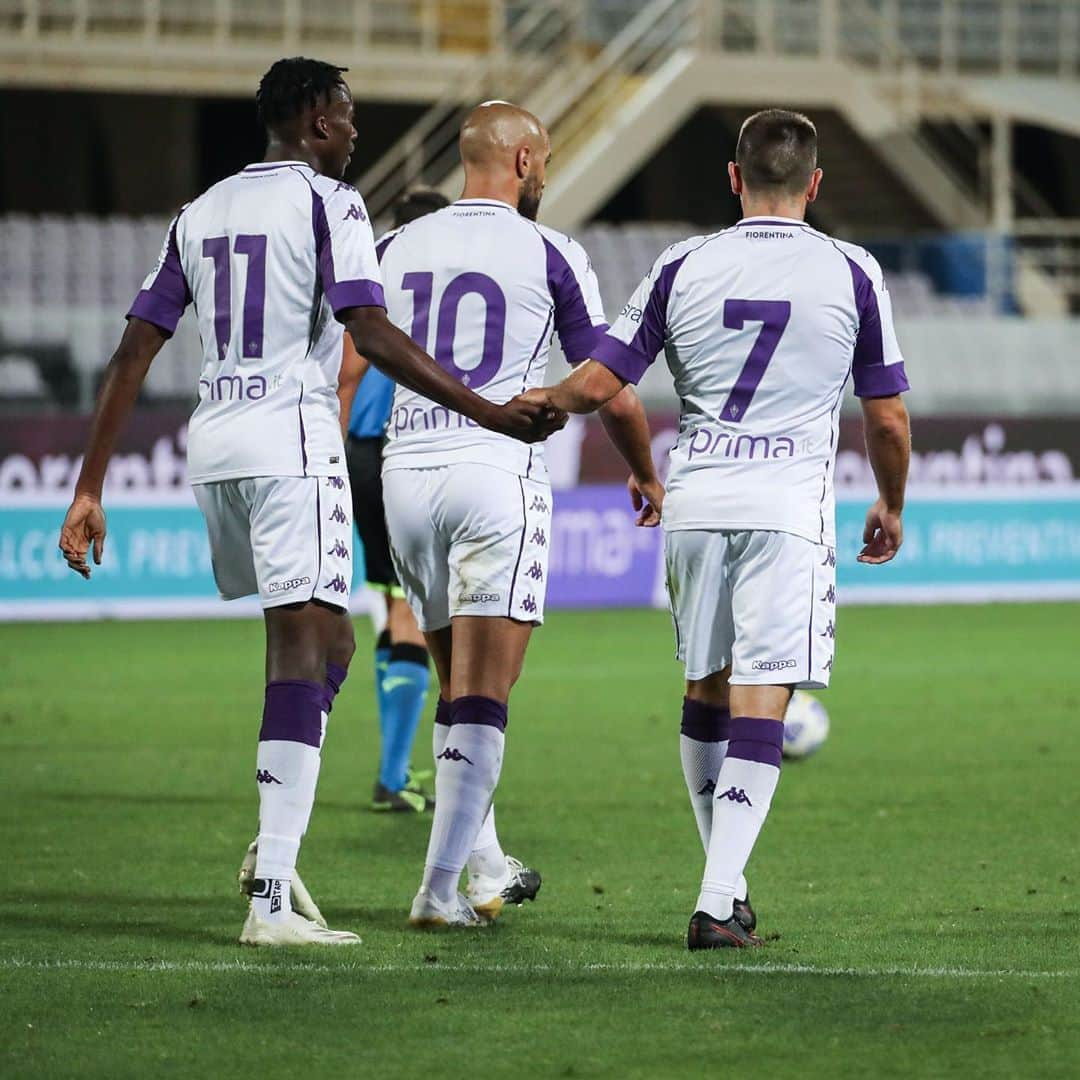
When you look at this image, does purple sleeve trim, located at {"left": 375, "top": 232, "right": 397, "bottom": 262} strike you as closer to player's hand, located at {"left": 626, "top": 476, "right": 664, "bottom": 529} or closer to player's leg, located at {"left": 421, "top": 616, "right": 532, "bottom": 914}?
player's hand, located at {"left": 626, "top": 476, "right": 664, "bottom": 529}

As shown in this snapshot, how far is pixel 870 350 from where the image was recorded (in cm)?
560

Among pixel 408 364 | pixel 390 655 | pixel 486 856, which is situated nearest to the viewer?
pixel 408 364

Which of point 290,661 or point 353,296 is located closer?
point 353,296

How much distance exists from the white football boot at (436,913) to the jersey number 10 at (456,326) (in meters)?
1.33

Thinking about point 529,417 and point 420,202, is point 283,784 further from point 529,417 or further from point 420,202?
point 420,202

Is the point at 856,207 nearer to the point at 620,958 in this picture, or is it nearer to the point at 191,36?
the point at 191,36

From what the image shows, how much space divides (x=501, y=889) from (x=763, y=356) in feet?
5.32

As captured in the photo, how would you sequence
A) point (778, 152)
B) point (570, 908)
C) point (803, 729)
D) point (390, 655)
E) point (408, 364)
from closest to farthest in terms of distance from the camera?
point (408, 364), point (778, 152), point (570, 908), point (390, 655), point (803, 729)

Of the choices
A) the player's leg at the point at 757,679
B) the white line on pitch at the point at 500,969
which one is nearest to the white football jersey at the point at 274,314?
the player's leg at the point at 757,679

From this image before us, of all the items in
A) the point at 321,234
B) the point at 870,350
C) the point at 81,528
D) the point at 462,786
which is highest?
the point at 321,234

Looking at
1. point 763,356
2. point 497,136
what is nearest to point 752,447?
point 763,356

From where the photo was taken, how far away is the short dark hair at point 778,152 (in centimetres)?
550

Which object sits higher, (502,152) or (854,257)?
(502,152)

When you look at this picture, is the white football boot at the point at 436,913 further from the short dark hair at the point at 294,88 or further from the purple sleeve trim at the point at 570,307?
the short dark hair at the point at 294,88
